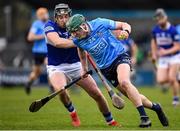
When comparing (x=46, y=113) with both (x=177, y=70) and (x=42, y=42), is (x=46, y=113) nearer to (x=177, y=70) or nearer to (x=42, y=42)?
(x=177, y=70)

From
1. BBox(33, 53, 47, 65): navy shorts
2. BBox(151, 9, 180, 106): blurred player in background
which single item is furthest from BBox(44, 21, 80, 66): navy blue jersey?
BBox(33, 53, 47, 65): navy shorts

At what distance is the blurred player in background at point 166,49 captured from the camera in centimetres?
2000

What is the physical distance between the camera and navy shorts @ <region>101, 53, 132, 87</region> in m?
13.0

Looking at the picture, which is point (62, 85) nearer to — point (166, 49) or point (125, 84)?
point (125, 84)

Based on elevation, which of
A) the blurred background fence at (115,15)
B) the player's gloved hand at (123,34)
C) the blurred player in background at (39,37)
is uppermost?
the player's gloved hand at (123,34)

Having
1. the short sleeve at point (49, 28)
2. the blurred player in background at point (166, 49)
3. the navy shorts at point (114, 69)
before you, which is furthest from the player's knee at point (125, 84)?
the blurred player in background at point (166, 49)

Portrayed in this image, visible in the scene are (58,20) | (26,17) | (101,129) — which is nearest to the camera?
(101,129)

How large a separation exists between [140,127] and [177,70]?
7972 mm

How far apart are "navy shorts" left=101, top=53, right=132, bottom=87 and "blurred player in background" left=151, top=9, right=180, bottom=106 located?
6786 mm

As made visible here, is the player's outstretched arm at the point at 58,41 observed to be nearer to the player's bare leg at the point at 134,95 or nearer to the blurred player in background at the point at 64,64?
the blurred player in background at the point at 64,64

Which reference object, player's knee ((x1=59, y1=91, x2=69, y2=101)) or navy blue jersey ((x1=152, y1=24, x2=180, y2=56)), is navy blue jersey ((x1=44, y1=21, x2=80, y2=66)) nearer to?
player's knee ((x1=59, y1=91, x2=69, y2=101))

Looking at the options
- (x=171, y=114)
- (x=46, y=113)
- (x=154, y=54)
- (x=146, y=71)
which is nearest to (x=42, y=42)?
(x=154, y=54)

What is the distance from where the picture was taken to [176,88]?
2028 cm

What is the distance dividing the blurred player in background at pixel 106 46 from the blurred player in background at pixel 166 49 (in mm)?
6844
